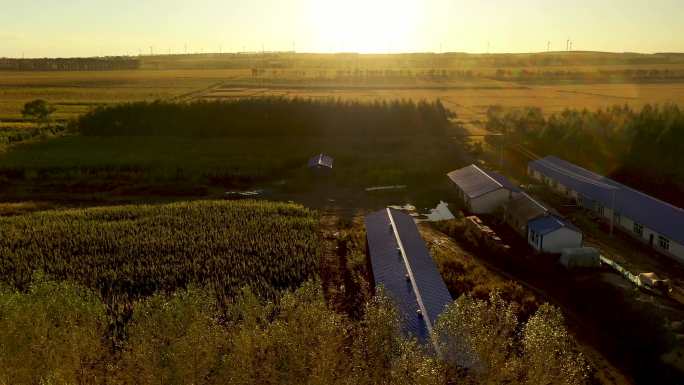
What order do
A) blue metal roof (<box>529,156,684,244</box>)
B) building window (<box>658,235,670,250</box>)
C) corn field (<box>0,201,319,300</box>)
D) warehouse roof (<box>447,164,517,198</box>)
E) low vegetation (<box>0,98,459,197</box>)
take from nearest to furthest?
corn field (<box>0,201,319,300</box>) → building window (<box>658,235,670,250</box>) → blue metal roof (<box>529,156,684,244</box>) → warehouse roof (<box>447,164,517,198</box>) → low vegetation (<box>0,98,459,197</box>)

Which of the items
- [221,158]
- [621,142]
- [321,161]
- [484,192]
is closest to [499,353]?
[484,192]

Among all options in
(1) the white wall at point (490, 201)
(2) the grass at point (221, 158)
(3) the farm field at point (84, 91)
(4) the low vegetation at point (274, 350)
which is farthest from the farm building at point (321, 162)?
(3) the farm field at point (84, 91)

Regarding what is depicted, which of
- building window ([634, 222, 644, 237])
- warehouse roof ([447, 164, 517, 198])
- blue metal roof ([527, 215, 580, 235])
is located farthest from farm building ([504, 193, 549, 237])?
building window ([634, 222, 644, 237])

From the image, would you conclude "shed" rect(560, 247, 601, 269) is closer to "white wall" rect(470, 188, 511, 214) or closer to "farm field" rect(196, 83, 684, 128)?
"white wall" rect(470, 188, 511, 214)

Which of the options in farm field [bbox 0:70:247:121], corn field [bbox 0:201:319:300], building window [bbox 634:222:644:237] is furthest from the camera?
farm field [bbox 0:70:247:121]

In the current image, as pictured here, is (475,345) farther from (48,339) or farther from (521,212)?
(521,212)

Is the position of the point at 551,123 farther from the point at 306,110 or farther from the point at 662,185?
the point at 306,110

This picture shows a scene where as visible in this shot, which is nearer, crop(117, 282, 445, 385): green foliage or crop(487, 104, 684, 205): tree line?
crop(117, 282, 445, 385): green foliage
